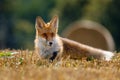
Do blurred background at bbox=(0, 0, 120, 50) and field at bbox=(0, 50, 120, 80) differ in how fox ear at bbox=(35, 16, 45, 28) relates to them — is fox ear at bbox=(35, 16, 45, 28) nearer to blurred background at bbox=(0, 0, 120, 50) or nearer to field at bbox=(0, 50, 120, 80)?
field at bbox=(0, 50, 120, 80)

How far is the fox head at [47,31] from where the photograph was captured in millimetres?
17062

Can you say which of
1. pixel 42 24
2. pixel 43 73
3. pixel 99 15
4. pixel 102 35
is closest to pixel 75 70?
pixel 43 73

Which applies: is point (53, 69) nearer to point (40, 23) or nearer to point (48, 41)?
point (48, 41)

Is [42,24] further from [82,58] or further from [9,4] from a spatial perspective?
[9,4]

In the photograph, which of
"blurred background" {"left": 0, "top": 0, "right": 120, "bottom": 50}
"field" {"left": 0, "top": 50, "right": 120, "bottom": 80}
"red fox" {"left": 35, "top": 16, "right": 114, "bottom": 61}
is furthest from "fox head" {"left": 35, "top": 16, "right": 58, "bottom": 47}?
"blurred background" {"left": 0, "top": 0, "right": 120, "bottom": 50}

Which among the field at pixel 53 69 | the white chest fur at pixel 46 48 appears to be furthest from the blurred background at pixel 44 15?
the field at pixel 53 69

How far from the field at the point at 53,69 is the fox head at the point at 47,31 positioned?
452mm

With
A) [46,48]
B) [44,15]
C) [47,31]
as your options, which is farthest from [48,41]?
[44,15]

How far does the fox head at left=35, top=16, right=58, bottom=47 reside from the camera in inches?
672

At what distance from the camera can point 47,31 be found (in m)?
17.2

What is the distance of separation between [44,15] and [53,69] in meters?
44.9

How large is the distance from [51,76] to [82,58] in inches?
210

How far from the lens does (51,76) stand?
13.0 meters

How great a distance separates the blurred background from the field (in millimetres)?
28513
